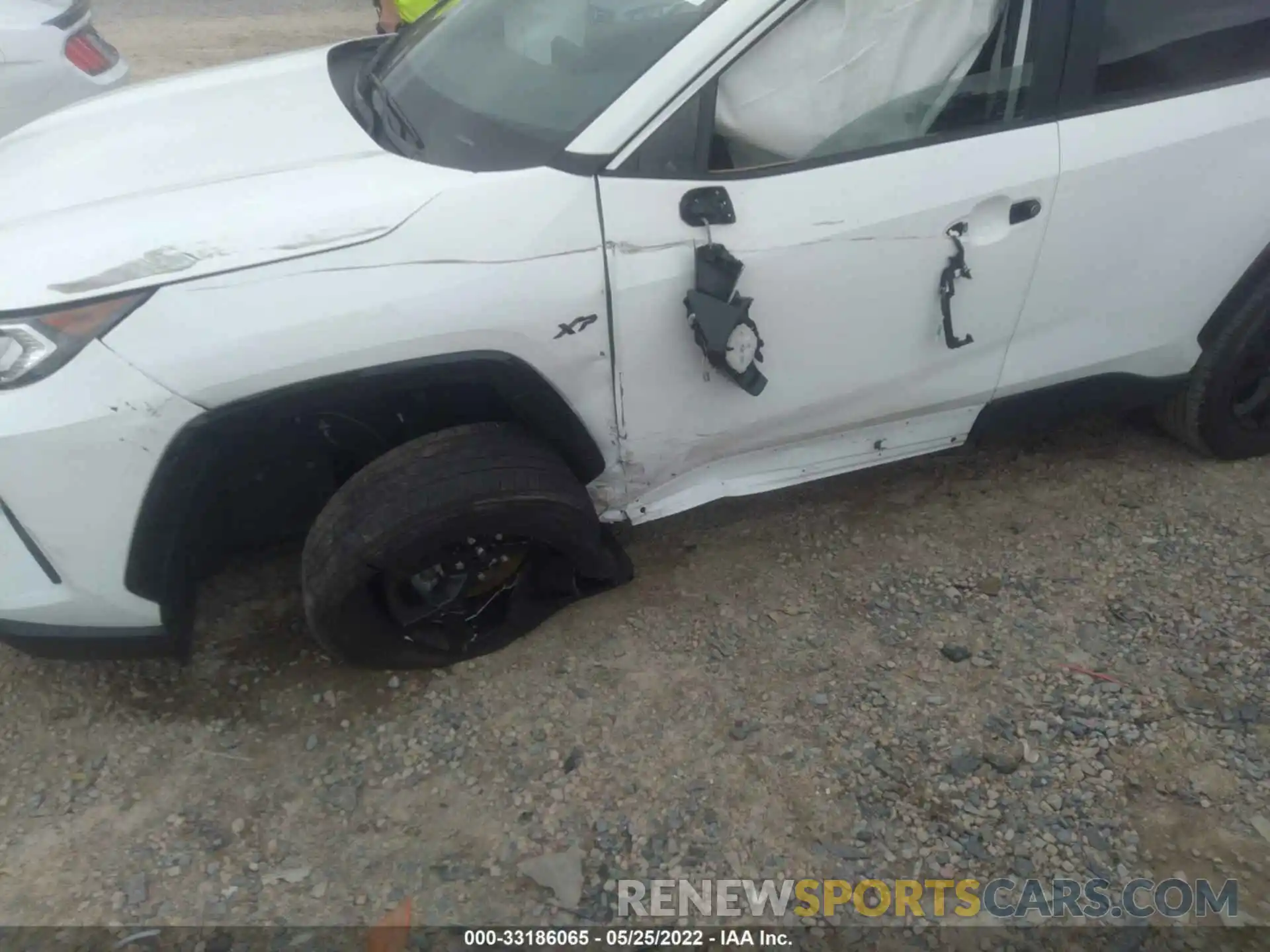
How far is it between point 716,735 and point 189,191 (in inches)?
65.8

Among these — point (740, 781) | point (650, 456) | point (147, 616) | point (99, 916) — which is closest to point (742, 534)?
point (650, 456)

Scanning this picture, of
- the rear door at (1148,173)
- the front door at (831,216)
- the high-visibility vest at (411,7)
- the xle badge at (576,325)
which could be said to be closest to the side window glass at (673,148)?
the front door at (831,216)

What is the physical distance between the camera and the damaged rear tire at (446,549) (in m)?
2.12

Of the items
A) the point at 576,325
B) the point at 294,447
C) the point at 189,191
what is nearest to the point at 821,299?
the point at 576,325

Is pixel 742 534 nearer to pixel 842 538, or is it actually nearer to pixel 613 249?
pixel 842 538

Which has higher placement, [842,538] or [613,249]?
[613,249]

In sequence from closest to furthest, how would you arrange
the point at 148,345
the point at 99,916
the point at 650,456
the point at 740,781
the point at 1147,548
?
1. the point at 148,345
2. the point at 99,916
3. the point at 740,781
4. the point at 650,456
5. the point at 1147,548

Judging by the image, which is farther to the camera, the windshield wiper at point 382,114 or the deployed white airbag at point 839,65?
the windshield wiper at point 382,114

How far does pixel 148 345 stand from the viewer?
1.81 m

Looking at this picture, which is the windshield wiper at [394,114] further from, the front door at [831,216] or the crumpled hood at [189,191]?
the front door at [831,216]

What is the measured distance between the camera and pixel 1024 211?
229 cm

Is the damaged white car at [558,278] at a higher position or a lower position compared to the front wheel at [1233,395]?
higher

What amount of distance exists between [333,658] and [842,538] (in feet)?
4.82

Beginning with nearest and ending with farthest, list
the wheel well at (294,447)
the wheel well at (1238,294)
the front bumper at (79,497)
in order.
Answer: the front bumper at (79,497) → the wheel well at (294,447) → the wheel well at (1238,294)
